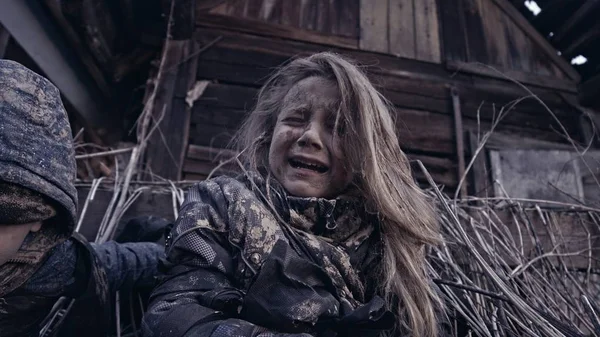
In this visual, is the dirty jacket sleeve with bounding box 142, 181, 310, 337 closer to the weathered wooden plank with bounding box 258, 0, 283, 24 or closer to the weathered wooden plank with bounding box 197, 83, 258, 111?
the weathered wooden plank with bounding box 197, 83, 258, 111

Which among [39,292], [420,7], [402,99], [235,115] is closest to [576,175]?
[402,99]

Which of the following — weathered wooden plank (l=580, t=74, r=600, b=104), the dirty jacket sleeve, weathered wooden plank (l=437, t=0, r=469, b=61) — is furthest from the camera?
weathered wooden plank (l=437, t=0, r=469, b=61)

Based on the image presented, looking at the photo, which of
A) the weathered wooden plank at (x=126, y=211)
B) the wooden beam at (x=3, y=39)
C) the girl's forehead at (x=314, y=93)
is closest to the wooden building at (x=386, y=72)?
the wooden beam at (x=3, y=39)

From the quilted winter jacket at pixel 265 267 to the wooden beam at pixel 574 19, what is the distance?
3.93 meters

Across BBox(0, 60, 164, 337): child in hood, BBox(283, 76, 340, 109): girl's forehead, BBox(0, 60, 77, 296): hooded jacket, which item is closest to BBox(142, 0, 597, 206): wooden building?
BBox(283, 76, 340, 109): girl's forehead

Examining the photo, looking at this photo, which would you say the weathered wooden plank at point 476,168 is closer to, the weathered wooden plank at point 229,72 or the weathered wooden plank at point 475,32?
the weathered wooden plank at point 475,32

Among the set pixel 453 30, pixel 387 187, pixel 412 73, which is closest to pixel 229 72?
pixel 412 73

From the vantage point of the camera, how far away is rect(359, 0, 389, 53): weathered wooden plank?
4.35 m

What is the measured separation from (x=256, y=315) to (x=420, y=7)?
428 cm

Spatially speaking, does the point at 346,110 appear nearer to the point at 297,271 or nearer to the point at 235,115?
the point at 297,271

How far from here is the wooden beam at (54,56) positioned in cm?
279

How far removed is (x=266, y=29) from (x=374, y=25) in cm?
104

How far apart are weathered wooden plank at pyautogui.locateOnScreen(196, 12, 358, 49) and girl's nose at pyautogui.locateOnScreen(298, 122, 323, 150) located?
288cm

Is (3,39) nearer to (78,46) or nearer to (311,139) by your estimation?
(78,46)
